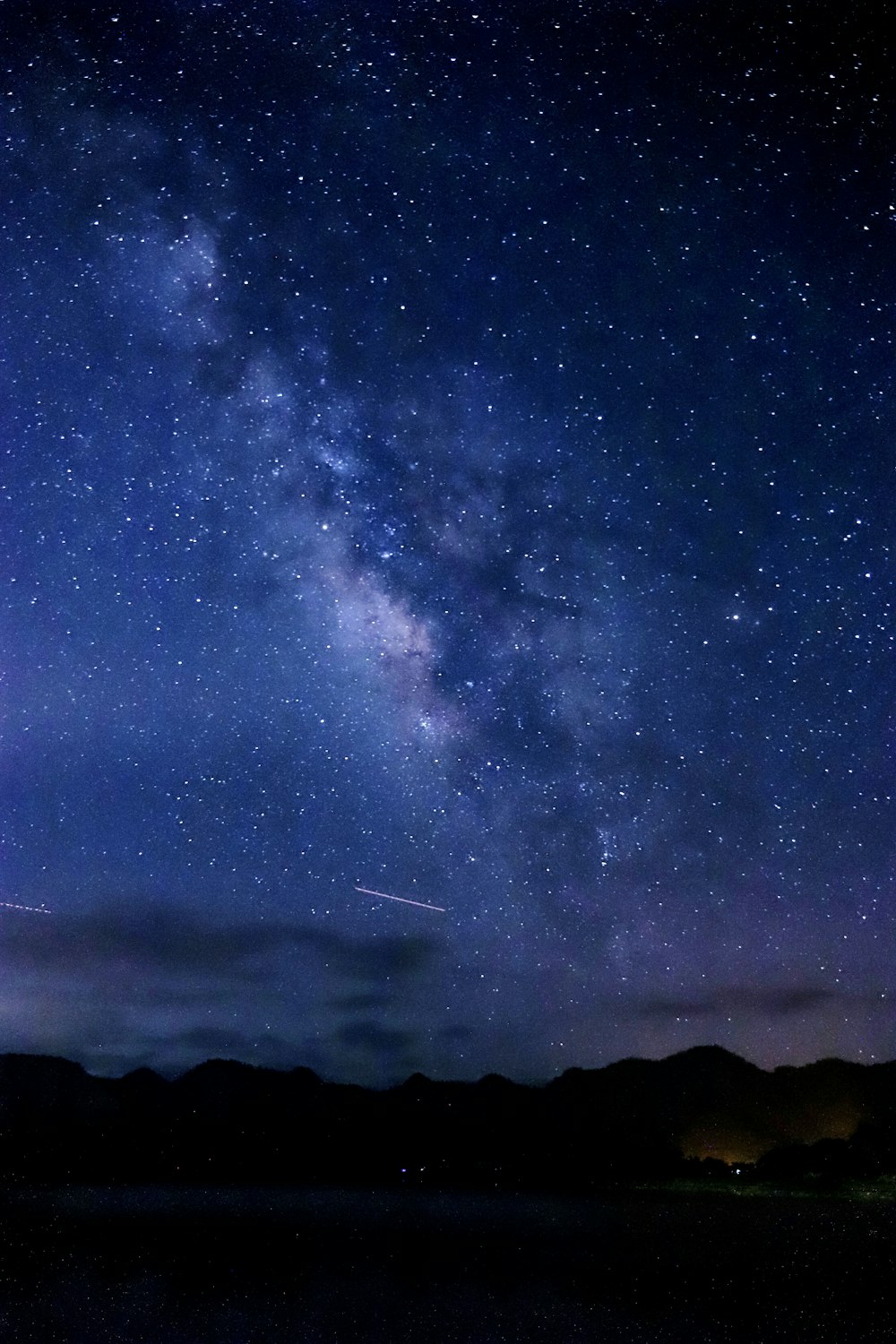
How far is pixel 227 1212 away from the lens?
222 ft

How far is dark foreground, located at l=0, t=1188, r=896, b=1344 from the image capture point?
46.2 ft

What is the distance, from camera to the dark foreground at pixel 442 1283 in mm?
14070

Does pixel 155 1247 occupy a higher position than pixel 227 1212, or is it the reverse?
pixel 155 1247

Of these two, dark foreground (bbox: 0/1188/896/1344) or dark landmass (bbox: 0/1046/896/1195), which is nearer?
dark foreground (bbox: 0/1188/896/1344)

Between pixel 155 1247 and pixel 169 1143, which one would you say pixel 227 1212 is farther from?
pixel 169 1143

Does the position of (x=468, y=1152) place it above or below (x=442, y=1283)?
below

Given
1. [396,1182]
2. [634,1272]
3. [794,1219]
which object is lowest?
[396,1182]

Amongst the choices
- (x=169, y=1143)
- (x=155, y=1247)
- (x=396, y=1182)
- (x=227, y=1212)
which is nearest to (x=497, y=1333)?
(x=155, y=1247)

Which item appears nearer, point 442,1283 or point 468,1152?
point 442,1283

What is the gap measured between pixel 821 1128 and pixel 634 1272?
166 metres

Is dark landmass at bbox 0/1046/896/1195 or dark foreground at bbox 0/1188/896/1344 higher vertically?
dark foreground at bbox 0/1188/896/1344

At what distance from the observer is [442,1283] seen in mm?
21516

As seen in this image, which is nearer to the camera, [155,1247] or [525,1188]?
[155,1247]

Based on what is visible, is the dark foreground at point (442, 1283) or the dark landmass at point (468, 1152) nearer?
the dark foreground at point (442, 1283)
